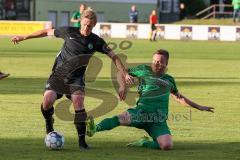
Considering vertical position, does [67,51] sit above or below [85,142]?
above

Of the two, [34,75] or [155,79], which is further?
[34,75]

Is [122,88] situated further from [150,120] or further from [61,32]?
[61,32]

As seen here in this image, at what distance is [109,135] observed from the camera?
13625 mm

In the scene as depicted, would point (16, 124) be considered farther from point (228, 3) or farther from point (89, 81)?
point (228, 3)

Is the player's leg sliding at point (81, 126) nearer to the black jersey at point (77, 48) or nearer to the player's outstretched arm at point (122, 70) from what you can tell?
the black jersey at point (77, 48)

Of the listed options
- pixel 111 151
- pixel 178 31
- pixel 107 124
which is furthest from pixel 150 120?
pixel 178 31

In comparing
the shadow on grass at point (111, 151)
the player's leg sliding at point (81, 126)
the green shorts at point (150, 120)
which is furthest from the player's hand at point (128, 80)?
the shadow on grass at point (111, 151)

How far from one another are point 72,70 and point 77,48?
35cm

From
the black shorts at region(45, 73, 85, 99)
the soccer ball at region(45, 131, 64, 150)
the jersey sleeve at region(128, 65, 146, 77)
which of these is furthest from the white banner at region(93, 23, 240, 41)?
the soccer ball at region(45, 131, 64, 150)

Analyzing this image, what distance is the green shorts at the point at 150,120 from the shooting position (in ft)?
41.0

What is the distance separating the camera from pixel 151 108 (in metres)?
12.5

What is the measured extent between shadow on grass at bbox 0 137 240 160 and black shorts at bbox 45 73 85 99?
0.81 meters

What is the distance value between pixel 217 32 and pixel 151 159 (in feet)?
155

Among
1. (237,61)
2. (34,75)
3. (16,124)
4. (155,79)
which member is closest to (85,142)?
(155,79)
